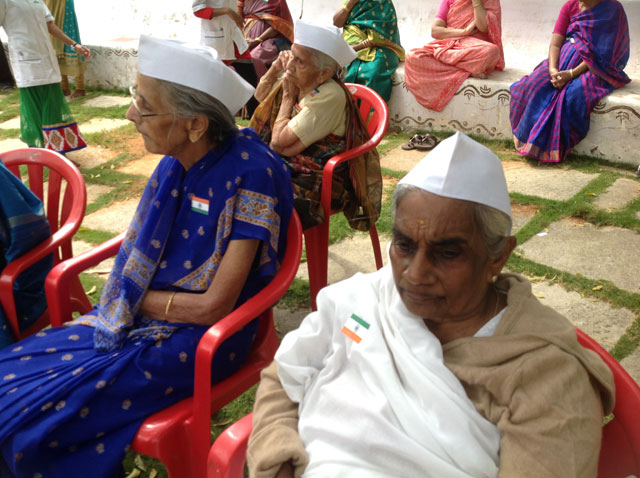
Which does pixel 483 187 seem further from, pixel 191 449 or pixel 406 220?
pixel 191 449

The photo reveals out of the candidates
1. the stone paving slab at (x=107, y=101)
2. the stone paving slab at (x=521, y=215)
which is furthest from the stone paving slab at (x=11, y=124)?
the stone paving slab at (x=521, y=215)

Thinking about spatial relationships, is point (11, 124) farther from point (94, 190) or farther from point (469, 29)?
point (469, 29)

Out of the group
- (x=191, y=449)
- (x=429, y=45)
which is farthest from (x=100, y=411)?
(x=429, y=45)

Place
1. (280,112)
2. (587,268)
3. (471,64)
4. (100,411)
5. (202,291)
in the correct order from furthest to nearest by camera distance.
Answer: (471,64), (587,268), (280,112), (202,291), (100,411)

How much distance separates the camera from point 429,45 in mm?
6469

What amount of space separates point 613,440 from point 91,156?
5.75m

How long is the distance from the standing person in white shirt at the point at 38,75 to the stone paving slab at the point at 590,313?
4.62m

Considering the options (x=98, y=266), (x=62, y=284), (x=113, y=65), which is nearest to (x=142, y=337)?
(x=62, y=284)

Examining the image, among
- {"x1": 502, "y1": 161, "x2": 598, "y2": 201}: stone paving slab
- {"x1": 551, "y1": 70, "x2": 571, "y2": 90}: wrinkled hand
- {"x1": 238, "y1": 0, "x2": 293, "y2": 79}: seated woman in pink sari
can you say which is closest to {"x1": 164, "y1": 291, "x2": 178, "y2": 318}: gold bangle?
{"x1": 502, "y1": 161, "x2": 598, "y2": 201}: stone paving slab

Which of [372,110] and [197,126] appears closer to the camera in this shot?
[197,126]

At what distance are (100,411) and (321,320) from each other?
0.81 m

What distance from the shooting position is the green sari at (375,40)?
21.5ft

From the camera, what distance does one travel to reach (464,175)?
4.65 ft

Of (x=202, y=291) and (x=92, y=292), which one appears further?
(x=92, y=292)
